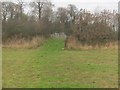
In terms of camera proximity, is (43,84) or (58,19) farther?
(58,19)

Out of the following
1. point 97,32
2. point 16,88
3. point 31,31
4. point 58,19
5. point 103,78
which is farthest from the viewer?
point 58,19

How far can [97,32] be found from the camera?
19750mm

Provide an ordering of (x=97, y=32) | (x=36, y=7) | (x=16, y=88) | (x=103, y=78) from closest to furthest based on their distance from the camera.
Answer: (x=16, y=88) → (x=103, y=78) → (x=97, y=32) → (x=36, y=7)

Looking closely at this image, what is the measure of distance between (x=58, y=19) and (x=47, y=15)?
1.76 metres

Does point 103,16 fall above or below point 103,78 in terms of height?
above

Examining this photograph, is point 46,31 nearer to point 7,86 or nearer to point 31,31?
point 31,31

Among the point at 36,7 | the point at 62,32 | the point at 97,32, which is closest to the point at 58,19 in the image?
the point at 62,32

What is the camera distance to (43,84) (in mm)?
5188

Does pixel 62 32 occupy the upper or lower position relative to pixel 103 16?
lower

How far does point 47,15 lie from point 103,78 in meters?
28.2

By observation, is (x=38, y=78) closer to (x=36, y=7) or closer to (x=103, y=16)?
(x=103, y=16)

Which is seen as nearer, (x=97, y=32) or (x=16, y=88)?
(x=16, y=88)

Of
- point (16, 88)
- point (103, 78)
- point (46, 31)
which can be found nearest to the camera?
point (16, 88)

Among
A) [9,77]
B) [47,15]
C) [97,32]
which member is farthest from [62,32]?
[9,77]
